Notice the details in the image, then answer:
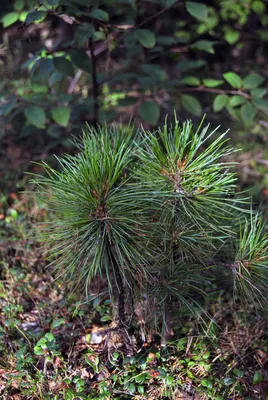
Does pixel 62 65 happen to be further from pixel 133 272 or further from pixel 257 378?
pixel 257 378

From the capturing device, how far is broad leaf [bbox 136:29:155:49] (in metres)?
2.20

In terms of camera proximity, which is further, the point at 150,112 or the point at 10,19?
the point at 150,112

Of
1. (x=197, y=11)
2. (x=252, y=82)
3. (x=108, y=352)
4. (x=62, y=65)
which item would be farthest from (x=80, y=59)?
(x=108, y=352)

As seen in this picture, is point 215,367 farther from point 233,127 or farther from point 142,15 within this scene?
point 142,15

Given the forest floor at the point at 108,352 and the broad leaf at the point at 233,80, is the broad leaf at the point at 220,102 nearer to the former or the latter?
the broad leaf at the point at 233,80

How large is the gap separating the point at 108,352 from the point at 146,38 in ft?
4.91

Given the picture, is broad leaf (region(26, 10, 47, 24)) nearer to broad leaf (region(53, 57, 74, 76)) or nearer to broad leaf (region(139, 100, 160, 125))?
broad leaf (region(53, 57, 74, 76))

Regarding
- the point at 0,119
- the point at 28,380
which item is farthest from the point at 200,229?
the point at 0,119

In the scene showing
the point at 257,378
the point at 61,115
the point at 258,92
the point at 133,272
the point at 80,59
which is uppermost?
the point at 80,59

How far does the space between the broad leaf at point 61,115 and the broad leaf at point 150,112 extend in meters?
0.42

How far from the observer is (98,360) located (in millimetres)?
1595

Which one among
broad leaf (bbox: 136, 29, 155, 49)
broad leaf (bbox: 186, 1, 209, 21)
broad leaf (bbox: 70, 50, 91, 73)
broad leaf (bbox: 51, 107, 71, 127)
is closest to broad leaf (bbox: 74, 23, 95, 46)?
broad leaf (bbox: 70, 50, 91, 73)

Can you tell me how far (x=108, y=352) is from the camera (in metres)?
1.63

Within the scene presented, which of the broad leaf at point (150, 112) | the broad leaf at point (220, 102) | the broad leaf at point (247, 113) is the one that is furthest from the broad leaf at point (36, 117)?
the broad leaf at point (247, 113)
